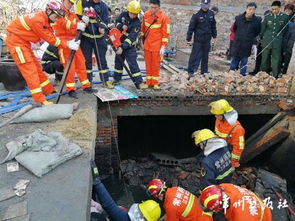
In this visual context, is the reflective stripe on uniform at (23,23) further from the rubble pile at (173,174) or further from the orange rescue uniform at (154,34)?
the rubble pile at (173,174)

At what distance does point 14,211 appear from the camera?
2.39 m

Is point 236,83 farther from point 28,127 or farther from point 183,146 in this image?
point 28,127

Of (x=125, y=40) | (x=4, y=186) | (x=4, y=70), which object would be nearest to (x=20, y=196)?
(x=4, y=186)

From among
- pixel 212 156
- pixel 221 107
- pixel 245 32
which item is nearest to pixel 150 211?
pixel 212 156

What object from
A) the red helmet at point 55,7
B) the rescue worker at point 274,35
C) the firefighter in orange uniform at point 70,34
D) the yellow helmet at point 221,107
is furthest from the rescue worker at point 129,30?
the rescue worker at point 274,35

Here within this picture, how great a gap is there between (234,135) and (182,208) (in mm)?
1789

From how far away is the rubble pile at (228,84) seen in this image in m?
6.06

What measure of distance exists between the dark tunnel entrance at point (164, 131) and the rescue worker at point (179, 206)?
380cm

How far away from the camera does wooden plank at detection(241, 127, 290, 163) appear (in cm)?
630

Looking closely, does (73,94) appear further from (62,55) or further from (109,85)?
(109,85)

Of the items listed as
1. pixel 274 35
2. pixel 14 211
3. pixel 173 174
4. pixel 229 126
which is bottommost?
pixel 173 174

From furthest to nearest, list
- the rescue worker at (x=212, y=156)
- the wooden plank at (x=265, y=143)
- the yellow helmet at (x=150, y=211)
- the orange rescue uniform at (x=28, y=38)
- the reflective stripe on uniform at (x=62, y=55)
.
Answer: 1. the wooden plank at (x=265, y=143)
2. the reflective stripe on uniform at (x=62, y=55)
3. the orange rescue uniform at (x=28, y=38)
4. the rescue worker at (x=212, y=156)
5. the yellow helmet at (x=150, y=211)

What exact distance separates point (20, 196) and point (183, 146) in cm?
563

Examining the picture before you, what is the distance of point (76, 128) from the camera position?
384 cm
